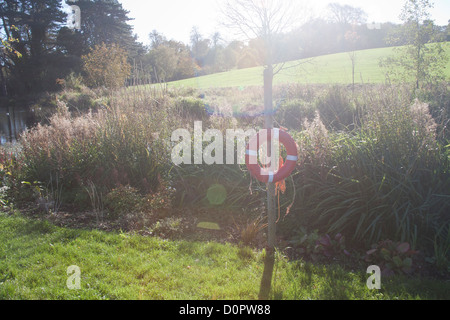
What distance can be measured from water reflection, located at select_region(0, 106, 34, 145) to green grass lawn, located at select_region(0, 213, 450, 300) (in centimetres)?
1090

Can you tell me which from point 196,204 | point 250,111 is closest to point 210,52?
point 250,111

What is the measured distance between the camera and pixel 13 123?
1786 cm

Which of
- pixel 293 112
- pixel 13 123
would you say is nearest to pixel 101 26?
pixel 13 123

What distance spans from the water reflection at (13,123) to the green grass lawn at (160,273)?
1090 centimetres

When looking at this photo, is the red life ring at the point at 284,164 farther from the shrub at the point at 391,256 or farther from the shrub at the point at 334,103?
the shrub at the point at 334,103

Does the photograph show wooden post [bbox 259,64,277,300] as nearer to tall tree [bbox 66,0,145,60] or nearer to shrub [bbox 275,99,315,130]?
shrub [bbox 275,99,315,130]

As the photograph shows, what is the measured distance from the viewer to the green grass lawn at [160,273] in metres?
2.54

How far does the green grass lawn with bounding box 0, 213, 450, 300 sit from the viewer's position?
254 centimetres

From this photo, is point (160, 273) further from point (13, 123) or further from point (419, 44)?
point (13, 123)

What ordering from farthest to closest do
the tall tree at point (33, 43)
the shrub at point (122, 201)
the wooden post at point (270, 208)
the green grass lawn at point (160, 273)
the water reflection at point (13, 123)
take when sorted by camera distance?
the tall tree at point (33, 43) < the water reflection at point (13, 123) < the shrub at point (122, 201) < the wooden post at point (270, 208) < the green grass lawn at point (160, 273)

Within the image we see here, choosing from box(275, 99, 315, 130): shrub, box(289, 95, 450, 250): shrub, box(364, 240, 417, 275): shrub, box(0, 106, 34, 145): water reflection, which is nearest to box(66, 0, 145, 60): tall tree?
box(0, 106, 34, 145): water reflection

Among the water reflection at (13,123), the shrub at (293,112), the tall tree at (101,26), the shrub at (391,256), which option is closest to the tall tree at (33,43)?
the tall tree at (101,26)
